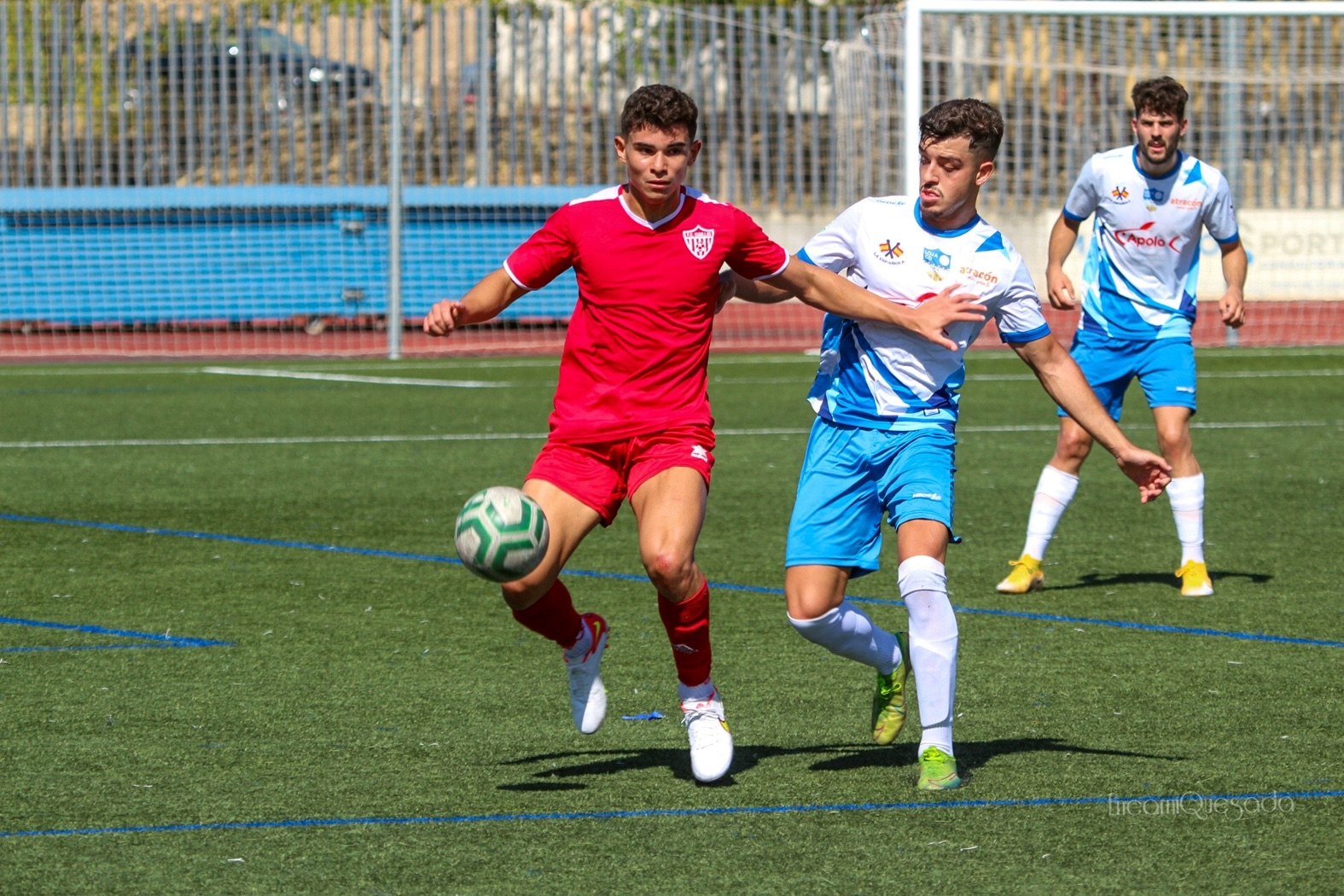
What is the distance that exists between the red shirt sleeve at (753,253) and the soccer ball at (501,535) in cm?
93

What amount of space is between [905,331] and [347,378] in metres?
12.8

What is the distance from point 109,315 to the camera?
22.4 metres

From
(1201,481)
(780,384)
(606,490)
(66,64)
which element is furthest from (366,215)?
(606,490)

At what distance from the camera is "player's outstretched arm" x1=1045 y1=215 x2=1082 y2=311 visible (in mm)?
7791

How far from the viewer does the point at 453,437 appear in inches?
508

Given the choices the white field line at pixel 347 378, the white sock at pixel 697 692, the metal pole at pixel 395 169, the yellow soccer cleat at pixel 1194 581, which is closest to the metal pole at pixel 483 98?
the metal pole at pixel 395 169

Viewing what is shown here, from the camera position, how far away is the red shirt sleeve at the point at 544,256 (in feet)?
16.6

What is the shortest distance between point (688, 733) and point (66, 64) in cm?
2053

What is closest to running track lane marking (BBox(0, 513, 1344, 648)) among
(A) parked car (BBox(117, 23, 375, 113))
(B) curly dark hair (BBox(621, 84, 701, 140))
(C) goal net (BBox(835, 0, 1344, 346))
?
(B) curly dark hair (BBox(621, 84, 701, 140))

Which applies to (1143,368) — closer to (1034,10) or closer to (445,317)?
(445,317)

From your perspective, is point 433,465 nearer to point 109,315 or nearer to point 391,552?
point 391,552

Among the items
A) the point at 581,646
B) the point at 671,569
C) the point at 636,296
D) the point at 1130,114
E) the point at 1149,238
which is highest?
the point at 1130,114

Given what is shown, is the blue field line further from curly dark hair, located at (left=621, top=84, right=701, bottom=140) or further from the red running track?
the red running track

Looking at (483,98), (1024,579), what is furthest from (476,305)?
(483,98)
